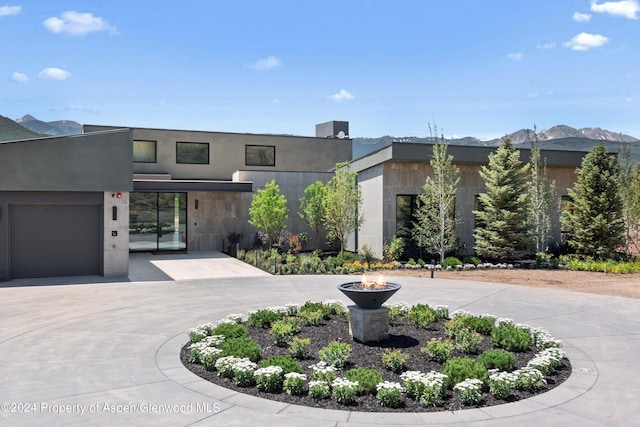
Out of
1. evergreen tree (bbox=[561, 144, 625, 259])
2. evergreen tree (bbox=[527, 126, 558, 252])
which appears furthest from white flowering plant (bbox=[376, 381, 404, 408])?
evergreen tree (bbox=[561, 144, 625, 259])

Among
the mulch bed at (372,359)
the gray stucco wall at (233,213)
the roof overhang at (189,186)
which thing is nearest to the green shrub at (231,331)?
the mulch bed at (372,359)

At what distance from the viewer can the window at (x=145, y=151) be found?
32750mm

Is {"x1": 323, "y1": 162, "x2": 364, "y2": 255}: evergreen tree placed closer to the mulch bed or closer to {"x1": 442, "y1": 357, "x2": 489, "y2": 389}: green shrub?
the mulch bed

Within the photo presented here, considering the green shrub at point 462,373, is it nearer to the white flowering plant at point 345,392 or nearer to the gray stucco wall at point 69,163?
the white flowering plant at point 345,392

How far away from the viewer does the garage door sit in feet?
62.3

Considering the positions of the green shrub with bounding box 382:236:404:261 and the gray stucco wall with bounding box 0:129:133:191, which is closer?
the gray stucco wall with bounding box 0:129:133:191

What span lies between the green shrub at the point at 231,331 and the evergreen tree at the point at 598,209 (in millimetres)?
22068

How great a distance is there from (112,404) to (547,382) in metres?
7.13

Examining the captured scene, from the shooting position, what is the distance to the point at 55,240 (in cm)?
1956

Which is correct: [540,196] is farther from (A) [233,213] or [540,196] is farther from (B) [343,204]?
(A) [233,213]

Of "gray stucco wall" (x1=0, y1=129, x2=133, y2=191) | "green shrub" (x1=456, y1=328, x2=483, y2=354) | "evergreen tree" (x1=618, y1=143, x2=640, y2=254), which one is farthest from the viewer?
"evergreen tree" (x1=618, y1=143, x2=640, y2=254)

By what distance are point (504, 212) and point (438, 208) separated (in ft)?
10.7

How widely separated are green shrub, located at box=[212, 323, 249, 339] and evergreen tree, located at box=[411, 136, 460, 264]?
49.8ft

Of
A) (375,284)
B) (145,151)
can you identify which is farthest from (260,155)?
(375,284)
